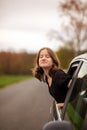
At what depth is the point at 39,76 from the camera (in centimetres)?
216

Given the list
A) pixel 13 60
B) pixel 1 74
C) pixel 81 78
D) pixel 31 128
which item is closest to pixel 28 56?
pixel 13 60

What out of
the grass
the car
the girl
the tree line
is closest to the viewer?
the car

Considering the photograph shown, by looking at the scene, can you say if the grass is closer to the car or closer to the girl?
the girl

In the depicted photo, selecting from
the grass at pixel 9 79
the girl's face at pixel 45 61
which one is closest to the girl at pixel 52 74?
the girl's face at pixel 45 61

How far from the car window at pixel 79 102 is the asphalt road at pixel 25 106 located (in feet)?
1.58

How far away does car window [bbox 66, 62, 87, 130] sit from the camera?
151 centimetres

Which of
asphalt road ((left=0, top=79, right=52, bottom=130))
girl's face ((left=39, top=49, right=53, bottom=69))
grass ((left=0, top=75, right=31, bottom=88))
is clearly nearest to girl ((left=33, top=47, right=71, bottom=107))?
girl's face ((left=39, top=49, right=53, bottom=69))

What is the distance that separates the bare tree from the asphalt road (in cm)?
33

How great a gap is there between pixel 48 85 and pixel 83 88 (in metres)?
0.54

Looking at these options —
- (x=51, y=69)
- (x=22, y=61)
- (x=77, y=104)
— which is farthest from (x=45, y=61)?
(x=77, y=104)

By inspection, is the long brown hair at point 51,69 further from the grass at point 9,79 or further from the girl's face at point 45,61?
the grass at point 9,79

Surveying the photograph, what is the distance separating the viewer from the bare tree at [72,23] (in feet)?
7.46

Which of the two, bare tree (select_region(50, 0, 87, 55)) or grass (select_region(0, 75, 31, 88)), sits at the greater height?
bare tree (select_region(50, 0, 87, 55))

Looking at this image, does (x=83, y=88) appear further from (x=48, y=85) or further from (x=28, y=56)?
(x=28, y=56)
